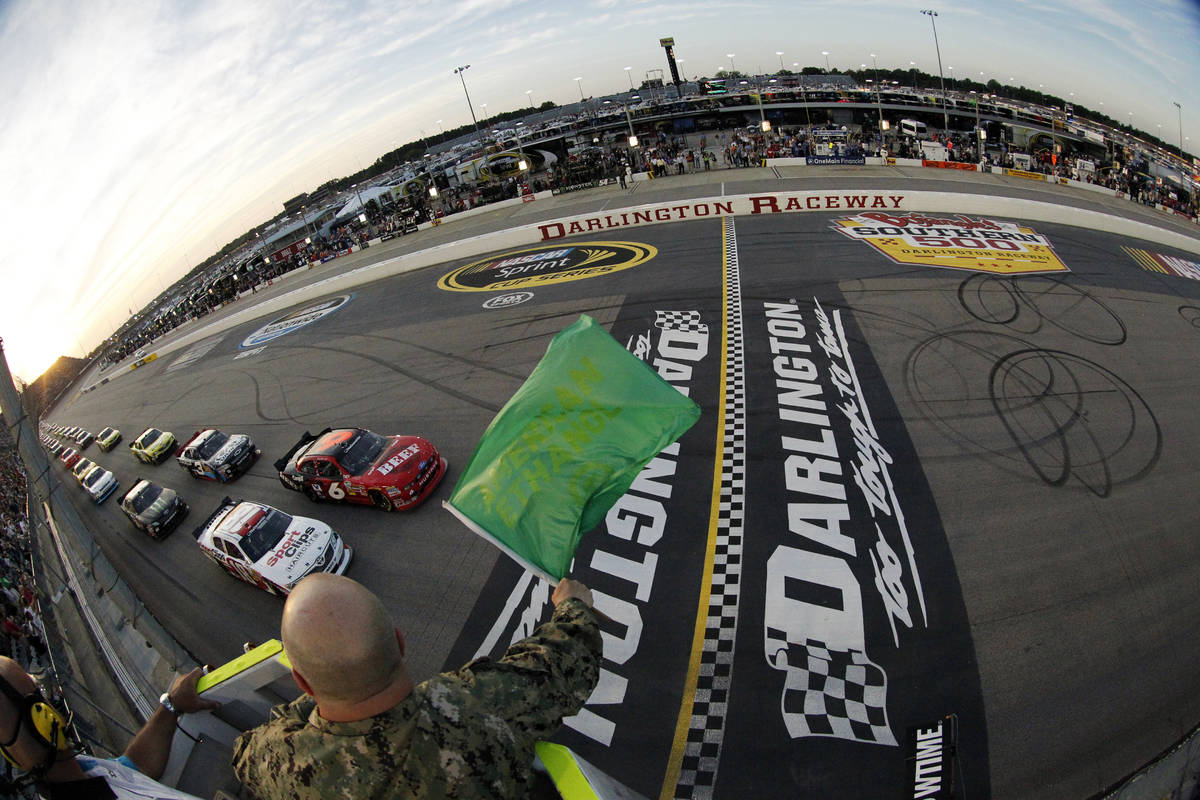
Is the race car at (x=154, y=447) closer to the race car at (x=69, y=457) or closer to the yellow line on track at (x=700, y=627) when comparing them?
the race car at (x=69, y=457)

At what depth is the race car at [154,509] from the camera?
1247 cm

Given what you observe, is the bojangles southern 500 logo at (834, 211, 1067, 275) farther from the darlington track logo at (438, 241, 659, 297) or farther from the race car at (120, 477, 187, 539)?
the race car at (120, 477, 187, 539)

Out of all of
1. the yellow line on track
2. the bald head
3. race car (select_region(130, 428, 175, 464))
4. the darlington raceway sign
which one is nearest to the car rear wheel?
the yellow line on track

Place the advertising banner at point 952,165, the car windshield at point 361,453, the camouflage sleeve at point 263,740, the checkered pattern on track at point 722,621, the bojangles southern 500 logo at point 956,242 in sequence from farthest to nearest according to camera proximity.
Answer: the advertising banner at point 952,165 → the bojangles southern 500 logo at point 956,242 → the car windshield at point 361,453 → the checkered pattern on track at point 722,621 → the camouflage sleeve at point 263,740

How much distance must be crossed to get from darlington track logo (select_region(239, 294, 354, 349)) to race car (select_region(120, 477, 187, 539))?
1263cm

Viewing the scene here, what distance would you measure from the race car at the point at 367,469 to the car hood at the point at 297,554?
47.4 inches

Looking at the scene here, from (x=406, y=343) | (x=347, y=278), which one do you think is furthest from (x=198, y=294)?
(x=406, y=343)

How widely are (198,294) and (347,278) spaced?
31.7 meters

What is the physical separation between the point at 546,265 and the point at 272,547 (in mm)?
15537

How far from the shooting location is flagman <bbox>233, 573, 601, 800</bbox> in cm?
185

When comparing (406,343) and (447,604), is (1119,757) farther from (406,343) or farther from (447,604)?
(406,343)

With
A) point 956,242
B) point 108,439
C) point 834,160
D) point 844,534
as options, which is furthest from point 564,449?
point 834,160

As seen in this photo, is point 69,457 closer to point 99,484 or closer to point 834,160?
point 99,484

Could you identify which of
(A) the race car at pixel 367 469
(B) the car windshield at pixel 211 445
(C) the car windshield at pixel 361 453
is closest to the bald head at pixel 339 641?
(A) the race car at pixel 367 469
